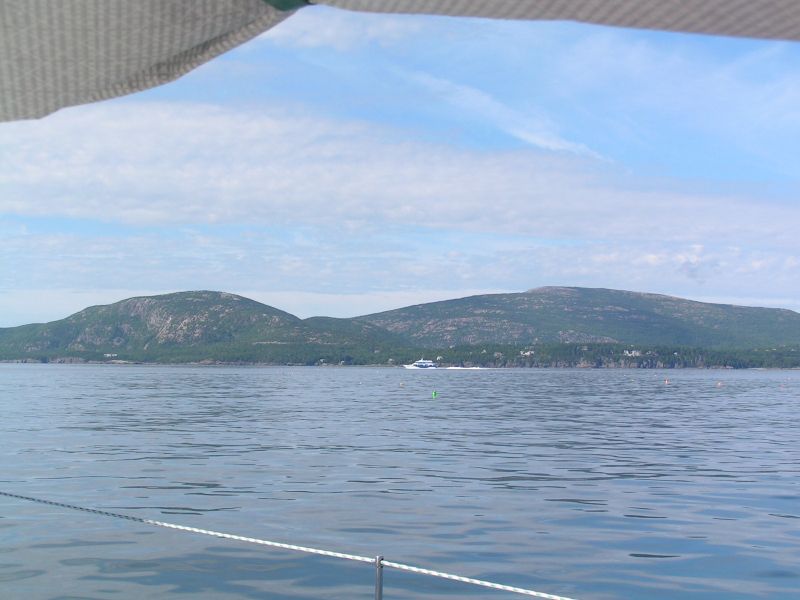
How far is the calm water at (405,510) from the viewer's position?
1703 cm

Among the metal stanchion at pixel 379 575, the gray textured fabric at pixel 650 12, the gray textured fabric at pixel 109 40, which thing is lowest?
the metal stanchion at pixel 379 575

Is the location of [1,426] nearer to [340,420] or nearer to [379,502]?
[340,420]

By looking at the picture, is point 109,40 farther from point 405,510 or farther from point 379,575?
point 405,510

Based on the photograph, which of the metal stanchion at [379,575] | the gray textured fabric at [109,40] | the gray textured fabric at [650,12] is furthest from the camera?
the metal stanchion at [379,575]

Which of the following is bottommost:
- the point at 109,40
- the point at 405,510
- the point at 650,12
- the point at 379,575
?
the point at 405,510

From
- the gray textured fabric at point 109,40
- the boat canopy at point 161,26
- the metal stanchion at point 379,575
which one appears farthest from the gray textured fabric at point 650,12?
the metal stanchion at point 379,575

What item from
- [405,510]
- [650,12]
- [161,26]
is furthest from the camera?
[405,510]

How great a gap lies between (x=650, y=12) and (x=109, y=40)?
76.5 inches

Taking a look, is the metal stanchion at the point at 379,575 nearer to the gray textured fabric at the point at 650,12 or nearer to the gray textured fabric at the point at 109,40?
the gray textured fabric at the point at 109,40

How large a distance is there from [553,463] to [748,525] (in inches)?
514

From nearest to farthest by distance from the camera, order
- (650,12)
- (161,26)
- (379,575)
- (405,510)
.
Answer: (650,12)
(161,26)
(379,575)
(405,510)

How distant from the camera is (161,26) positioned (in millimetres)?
3264

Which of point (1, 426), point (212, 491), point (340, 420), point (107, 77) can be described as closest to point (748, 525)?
point (212, 491)

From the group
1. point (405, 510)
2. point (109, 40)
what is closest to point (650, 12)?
point (109, 40)
